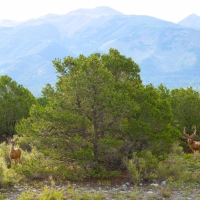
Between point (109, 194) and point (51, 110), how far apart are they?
16.0 ft

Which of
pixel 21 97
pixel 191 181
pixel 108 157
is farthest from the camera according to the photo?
pixel 21 97

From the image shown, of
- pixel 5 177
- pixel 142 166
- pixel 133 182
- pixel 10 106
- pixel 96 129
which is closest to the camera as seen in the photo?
pixel 5 177

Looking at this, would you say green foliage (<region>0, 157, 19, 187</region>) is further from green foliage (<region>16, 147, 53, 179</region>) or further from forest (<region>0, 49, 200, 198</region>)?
green foliage (<region>16, 147, 53, 179</region>)

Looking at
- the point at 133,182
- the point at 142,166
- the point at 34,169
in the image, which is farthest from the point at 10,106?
the point at 142,166

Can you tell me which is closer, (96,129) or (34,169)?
(34,169)

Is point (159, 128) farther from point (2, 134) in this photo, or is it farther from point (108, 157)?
point (2, 134)

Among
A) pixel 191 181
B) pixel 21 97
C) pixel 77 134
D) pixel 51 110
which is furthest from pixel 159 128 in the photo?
pixel 21 97

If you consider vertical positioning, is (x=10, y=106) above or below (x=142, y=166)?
above

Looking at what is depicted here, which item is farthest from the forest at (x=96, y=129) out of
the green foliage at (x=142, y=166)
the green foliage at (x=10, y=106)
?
the green foliage at (x=10, y=106)

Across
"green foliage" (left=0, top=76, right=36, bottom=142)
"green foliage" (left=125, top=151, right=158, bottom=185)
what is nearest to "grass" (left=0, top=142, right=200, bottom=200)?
"green foliage" (left=125, top=151, right=158, bottom=185)

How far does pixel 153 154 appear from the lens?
15.4 meters

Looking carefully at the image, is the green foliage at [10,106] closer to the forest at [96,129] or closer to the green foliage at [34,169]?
the forest at [96,129]

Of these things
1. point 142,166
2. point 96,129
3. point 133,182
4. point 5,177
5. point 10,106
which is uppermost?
point 10,106

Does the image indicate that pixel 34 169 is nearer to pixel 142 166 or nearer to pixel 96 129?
pixel 96 129
